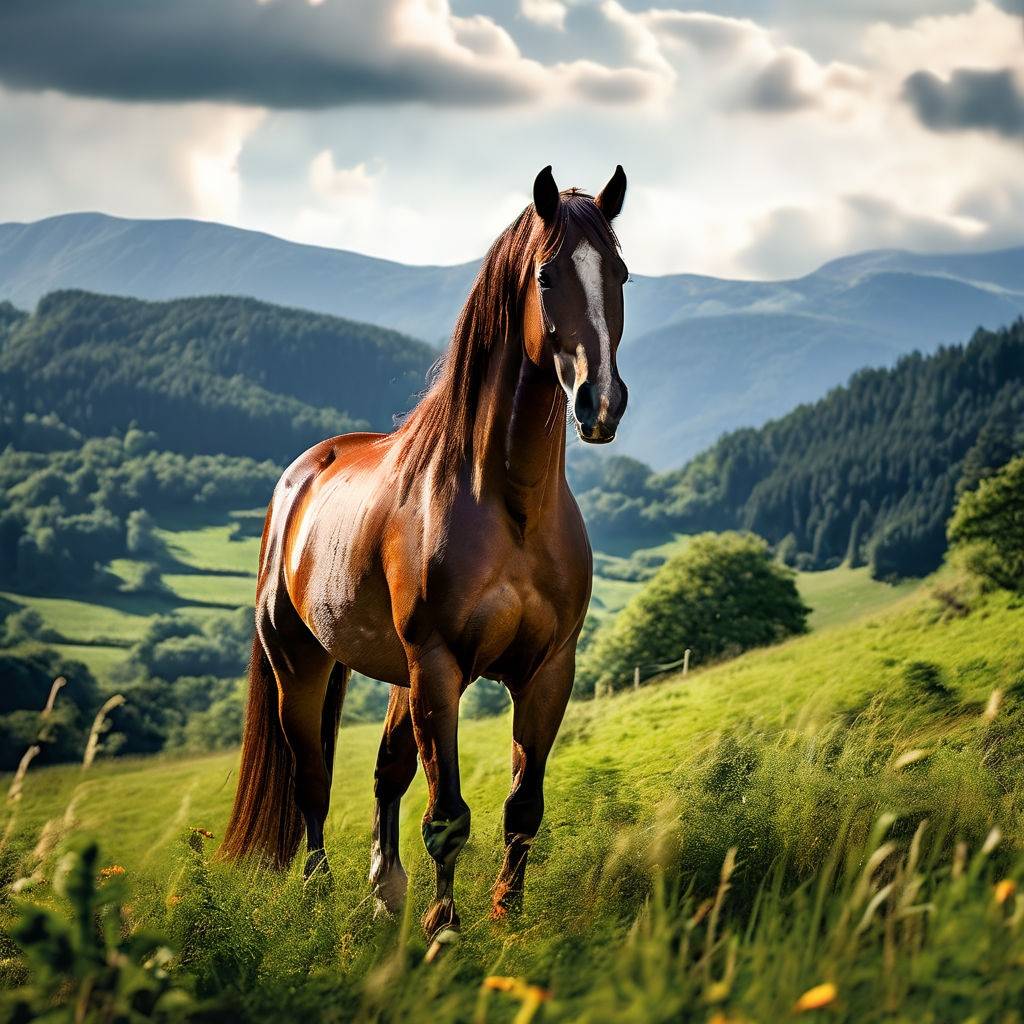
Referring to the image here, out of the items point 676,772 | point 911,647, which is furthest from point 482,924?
point 911,647

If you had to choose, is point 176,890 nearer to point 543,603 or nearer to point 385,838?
point 385,838

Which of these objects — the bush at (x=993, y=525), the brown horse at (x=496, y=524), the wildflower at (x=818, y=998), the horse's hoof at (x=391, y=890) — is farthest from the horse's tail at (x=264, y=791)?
the bush at (x=993, y=525)

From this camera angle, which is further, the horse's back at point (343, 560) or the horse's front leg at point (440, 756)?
the horse's back at point (343, 560)

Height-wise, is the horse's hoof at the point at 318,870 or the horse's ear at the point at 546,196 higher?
the horse's ear at the point at 546,196

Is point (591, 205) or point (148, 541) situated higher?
point (591, 205)

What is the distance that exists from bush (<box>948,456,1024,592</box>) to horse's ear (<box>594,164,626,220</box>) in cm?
1523

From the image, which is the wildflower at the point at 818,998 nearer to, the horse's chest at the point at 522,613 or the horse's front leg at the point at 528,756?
the horse's chest at the point at 522,613

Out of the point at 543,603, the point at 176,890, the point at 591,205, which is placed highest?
the point at 591,205

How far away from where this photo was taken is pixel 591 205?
5230mm

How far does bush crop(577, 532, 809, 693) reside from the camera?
45.5 m

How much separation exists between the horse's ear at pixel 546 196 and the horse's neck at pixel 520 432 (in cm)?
63

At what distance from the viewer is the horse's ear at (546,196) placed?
5.09 meters

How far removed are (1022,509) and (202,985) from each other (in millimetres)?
20426

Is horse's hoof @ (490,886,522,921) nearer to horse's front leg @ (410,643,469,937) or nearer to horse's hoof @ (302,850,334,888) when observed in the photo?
horse's front leg @ (410,643,469,937)
